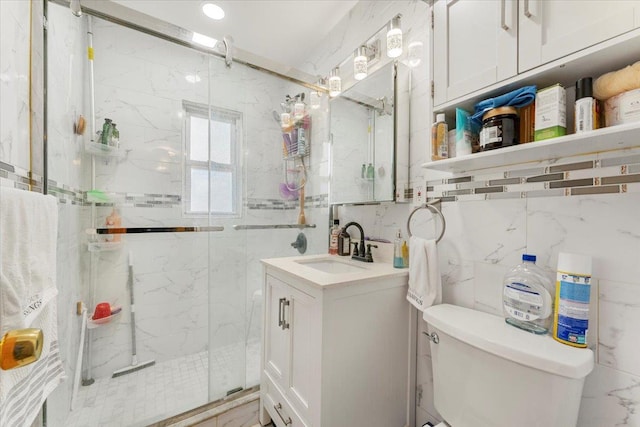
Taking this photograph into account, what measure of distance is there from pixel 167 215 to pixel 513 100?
2134 mm

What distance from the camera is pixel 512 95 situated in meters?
0.82

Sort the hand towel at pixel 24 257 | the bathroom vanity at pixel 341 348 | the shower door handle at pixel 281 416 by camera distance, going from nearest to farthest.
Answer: the hand towel at pixel 24 257 < the bathroom vanity at pixel 341 348 < the shower door handle at pixel 281 416

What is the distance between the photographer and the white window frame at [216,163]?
1874 millimetres

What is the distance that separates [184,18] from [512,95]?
84.2 inches

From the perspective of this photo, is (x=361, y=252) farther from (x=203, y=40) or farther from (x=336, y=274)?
(x=203, y=40)

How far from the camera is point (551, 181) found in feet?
2.87

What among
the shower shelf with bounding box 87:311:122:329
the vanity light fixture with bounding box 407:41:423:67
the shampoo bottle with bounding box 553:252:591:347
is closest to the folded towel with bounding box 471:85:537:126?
the shampoo bottle with bounding box 553:252:591:347

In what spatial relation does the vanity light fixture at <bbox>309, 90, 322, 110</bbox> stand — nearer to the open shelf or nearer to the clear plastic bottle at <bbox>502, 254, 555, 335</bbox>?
the open shelf

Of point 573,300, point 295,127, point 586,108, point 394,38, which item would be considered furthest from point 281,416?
point 394,38

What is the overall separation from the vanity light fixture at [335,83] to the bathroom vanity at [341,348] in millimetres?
1276

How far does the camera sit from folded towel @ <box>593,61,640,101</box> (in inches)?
24.3

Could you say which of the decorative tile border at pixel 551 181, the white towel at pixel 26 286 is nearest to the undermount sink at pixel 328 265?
the decorative tile border at pixel 551 181

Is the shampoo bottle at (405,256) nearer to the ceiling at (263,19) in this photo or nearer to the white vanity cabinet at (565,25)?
the white vanity cabinet at (565,25)

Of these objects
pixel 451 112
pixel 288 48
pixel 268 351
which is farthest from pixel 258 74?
pixel 268 351
